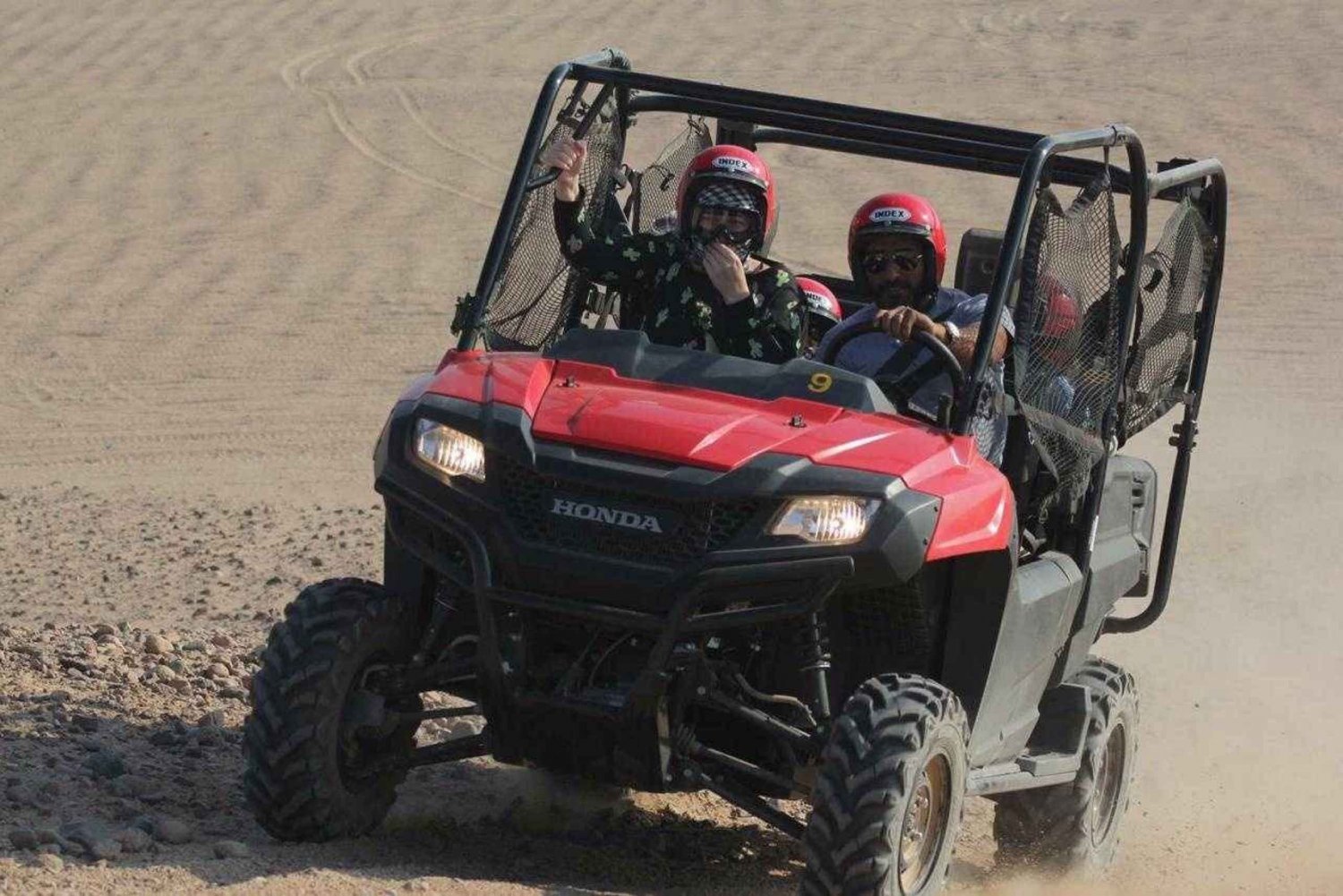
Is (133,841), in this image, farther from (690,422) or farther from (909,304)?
(909,304)

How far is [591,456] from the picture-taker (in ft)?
17.3

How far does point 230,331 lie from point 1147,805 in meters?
8.82

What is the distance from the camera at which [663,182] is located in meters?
7.71

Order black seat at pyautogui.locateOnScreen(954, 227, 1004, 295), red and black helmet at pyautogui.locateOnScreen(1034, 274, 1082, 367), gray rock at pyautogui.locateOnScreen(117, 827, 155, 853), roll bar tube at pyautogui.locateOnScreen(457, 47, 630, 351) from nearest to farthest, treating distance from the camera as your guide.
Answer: gray rock at pyautogui.locateOnScreen(117, 827, 155, 853) → red and black helmet at pyautogui.locateOnScreen(1034, 274, 1082, 367) → roll bar tube at pyautogui.locateOnScreen(457, 47, 630, 351) → black seat at pyautogui.locateOnScreen(954, 227, 1004, 295)

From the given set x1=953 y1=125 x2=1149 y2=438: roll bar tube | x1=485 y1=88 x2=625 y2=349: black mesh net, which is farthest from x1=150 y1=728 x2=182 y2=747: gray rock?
x1=953 y1=125 x2=1149 y2=438: roll bar tube

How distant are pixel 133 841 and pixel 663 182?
308 cm

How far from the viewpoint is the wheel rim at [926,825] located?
5297 millimetres

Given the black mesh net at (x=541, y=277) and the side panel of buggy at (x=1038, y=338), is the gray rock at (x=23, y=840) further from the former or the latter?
the black mesh net at (x=541, y=277)

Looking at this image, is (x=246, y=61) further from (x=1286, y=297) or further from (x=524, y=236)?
(x=524, y=236)

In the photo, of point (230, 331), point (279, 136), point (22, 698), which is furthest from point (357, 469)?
point (279, 136)

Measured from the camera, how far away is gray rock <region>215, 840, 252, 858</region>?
17.9 ft

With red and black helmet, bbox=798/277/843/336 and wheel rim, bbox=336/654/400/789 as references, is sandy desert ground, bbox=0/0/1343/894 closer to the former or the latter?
wheel rim, bbox=336/654/400/789

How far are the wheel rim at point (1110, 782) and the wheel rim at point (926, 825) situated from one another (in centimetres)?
171

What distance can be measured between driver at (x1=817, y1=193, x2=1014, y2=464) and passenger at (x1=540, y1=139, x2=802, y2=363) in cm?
19
